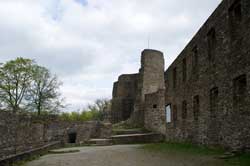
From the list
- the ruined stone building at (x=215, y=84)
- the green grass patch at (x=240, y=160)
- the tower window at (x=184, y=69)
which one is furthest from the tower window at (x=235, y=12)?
the tower window at (x=184, y=69)

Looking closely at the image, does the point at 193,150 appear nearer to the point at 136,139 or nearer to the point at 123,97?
the point at 136,139

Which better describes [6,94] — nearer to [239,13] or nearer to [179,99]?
[179,99]

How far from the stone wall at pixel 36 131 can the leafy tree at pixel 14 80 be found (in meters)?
7.98

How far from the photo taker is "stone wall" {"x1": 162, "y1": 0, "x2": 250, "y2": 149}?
9.51 metres

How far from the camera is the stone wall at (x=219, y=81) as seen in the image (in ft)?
→ 31.2

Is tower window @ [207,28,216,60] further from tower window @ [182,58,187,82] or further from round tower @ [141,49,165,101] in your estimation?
round tower @ [141,49,165,101]

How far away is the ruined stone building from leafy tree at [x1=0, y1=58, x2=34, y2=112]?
17093mm

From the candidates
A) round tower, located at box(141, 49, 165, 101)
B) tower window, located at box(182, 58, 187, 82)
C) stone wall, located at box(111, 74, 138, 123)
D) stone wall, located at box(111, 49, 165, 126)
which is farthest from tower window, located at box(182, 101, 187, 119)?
stone wall, located at box(111, 74, 138, 123)

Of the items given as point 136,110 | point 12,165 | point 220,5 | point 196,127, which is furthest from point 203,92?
point 136,110

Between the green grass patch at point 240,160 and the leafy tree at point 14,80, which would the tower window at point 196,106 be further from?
the leafy tree at point 14,80

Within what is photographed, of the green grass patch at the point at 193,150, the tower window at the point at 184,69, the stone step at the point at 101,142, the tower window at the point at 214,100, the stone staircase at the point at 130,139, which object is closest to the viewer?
the green grass patch at the point at 193,150

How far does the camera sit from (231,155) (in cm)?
898

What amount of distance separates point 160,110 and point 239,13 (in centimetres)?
1600

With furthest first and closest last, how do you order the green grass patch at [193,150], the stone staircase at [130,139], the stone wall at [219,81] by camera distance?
the stone staircase at [130,139], the green grass patch at [193,150], the stone wall at [219,81]
